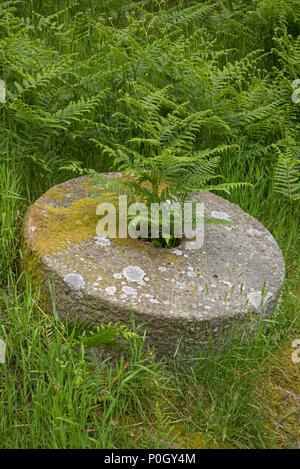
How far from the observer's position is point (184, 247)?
10.5ft

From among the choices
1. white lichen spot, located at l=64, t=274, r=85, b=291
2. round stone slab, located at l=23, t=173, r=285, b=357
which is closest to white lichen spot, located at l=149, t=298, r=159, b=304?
round stone slab, located at l=23, t=173, r=285, b=357

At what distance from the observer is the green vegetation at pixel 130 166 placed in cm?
247

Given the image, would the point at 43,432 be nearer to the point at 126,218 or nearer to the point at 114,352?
the point at 114,352

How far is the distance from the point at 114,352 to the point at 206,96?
93.8 inches

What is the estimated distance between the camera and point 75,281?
2773 millimetres

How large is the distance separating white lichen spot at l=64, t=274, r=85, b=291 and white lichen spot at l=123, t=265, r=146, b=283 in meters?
0.26

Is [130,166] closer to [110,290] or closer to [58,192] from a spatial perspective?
[58,192]

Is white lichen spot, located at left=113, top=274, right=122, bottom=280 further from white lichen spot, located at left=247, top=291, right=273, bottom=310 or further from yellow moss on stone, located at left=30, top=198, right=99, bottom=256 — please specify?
white lichen spot, located at left=247, top=291, right=273, bottom=310

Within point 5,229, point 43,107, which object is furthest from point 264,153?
point 5,229

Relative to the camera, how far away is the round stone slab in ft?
8.95
